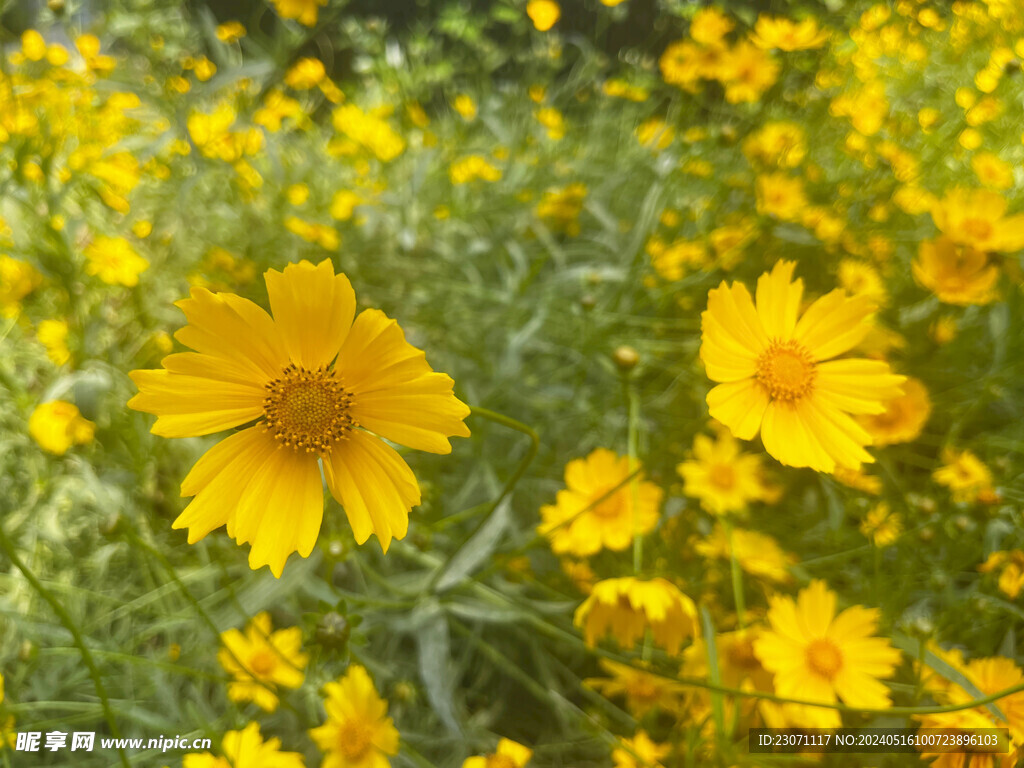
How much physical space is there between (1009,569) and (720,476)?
401 millimetres

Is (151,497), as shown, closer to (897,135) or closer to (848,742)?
(848,742)

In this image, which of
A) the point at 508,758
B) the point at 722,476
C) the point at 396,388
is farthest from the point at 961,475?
the point at 396,388

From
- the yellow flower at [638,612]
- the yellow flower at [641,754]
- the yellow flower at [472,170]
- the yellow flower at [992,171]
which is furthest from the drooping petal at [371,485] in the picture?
the yellow flower at [992,171]

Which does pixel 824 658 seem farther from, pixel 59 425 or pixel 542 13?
pixel 542 13

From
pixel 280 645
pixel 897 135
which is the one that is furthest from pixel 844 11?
pixel 280 645

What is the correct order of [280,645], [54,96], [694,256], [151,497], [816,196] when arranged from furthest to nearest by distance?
1. [816,196]
2. [54,96]
3. [694,256]
4. [151,497]
5. [280,645]

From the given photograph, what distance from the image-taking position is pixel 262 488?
60cm

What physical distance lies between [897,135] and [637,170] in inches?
29.2

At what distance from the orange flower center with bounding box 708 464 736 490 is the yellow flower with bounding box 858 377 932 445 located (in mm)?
256

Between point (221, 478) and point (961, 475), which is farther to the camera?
point (961, 475)

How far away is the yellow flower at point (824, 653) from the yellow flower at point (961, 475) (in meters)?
0.33

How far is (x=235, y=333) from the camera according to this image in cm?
55

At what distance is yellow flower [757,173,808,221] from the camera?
132 centimetres

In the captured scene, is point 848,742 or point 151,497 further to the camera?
point 151,497
